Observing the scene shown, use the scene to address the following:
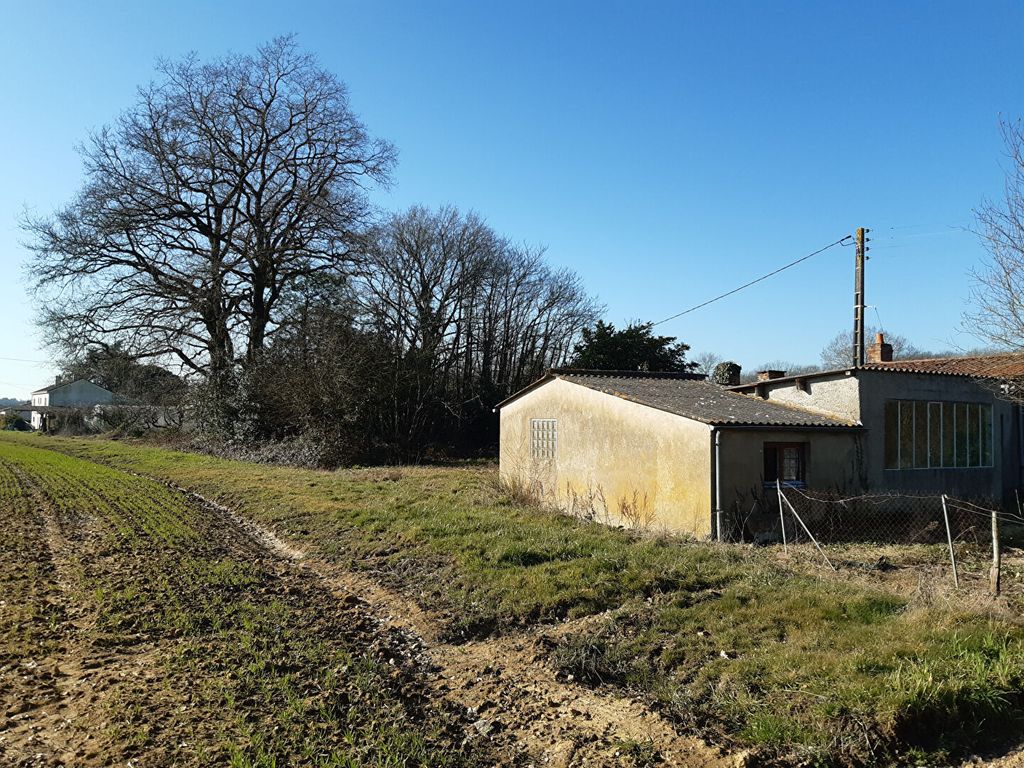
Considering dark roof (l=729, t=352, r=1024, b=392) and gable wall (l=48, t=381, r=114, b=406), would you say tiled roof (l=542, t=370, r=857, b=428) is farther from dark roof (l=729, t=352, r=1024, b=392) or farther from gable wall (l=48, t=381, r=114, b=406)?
gable wall (l=48, t=381, r=114, b=406)

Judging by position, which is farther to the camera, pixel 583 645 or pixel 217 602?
pixel 217 602

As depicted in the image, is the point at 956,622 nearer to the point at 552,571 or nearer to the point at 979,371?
the point at 552,571

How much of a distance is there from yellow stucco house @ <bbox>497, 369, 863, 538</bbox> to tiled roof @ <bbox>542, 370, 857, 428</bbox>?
3cm

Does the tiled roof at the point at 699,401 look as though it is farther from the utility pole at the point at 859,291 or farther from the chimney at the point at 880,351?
the chimney at the point at 880,351

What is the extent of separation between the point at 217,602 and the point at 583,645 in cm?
435

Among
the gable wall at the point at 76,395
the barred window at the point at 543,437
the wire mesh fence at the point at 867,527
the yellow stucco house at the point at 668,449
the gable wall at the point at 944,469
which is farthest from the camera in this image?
the gable wall at the point at 76,395

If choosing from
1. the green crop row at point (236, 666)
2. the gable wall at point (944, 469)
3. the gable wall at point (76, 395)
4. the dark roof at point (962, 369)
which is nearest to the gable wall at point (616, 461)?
the dark roof at point (962, 369)

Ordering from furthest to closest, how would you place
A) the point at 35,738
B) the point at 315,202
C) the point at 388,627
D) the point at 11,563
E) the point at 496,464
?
the point at 315,202
the point at 496,464
the point at 11,563
the point at 388,627
the point at 35,738

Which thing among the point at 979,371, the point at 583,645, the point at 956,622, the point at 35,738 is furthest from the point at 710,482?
the point at 979,371

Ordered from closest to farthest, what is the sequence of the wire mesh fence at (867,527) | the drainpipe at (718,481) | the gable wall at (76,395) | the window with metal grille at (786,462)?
the wire mesh fence at (867,527), the drainpipe at (718,481), the window with metal grille at (786,462), the gable wall at (76,395)

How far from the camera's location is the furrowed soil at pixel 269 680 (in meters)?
4.86

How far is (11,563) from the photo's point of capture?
1005 cm

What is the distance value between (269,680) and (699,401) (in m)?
11.9

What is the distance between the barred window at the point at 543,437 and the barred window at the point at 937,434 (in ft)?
25.6
